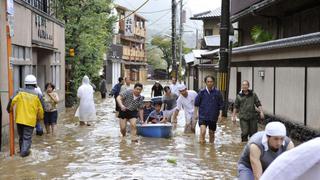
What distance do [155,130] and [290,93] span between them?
423 cm

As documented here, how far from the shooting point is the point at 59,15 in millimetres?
26875

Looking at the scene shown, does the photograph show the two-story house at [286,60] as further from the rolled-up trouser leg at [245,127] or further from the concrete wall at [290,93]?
the rolled-up trouser leg at [245,127]

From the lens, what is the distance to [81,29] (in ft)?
88.3

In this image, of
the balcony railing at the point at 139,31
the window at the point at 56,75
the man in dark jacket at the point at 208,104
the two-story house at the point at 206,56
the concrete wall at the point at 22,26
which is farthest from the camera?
the balcony railing at the point at 139,31

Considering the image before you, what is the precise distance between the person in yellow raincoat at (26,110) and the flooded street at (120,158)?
402 mm

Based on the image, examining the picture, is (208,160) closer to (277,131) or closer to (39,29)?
(277,131)

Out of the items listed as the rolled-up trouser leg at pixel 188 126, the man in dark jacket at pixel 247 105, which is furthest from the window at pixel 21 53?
the man in dark jacket at pixel 247 105

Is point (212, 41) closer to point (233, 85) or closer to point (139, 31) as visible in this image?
point (233, 85)

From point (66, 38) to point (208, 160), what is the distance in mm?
17726

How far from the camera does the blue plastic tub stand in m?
14.6

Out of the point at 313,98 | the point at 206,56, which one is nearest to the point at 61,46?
the point at 206,56

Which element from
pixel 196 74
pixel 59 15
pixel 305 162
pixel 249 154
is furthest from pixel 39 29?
pixel 196 74

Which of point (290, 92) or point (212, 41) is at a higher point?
point (212, 41)

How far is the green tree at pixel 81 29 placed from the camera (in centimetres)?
2661
